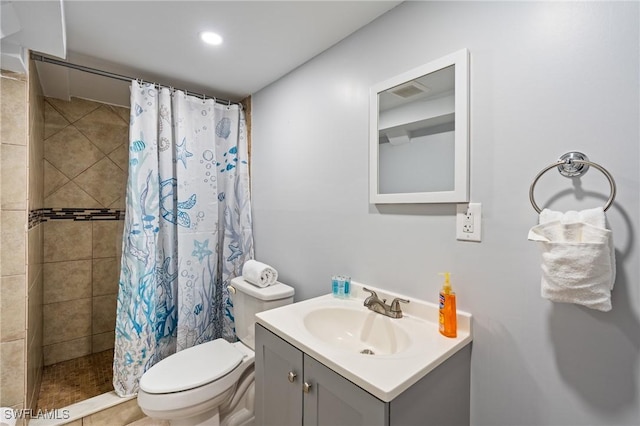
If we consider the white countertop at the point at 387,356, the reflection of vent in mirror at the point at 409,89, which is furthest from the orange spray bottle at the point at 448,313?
the reflection of vent in mirror at the point at 409,89

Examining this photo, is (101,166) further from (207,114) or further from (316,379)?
(316,379)

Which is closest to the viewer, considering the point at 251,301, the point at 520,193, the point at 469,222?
the point at 520,193

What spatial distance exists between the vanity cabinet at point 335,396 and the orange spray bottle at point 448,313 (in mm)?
78

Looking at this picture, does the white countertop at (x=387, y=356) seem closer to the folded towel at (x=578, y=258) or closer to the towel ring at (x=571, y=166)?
the folded towel at (x=578, y=258)

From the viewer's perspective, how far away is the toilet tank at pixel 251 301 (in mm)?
1711

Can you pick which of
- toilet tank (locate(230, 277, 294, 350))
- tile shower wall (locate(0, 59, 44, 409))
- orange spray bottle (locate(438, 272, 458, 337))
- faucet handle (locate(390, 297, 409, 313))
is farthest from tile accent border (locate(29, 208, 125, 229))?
orange spray bottle (locate(438, 272, 458, 337))

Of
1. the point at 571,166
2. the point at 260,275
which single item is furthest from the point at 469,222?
the point at 260,275

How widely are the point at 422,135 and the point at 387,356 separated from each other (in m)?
0.87

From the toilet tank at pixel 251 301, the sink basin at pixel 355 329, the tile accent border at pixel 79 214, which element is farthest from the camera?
the tile accent border at pixel 79 214

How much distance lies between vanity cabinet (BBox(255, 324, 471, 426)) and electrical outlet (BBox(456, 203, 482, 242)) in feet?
1.34

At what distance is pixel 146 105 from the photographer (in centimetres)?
190

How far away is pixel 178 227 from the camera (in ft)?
6.63

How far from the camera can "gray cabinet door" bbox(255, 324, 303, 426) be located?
1.05m

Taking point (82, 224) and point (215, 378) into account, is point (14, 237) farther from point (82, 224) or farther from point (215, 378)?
point (215, 378)
